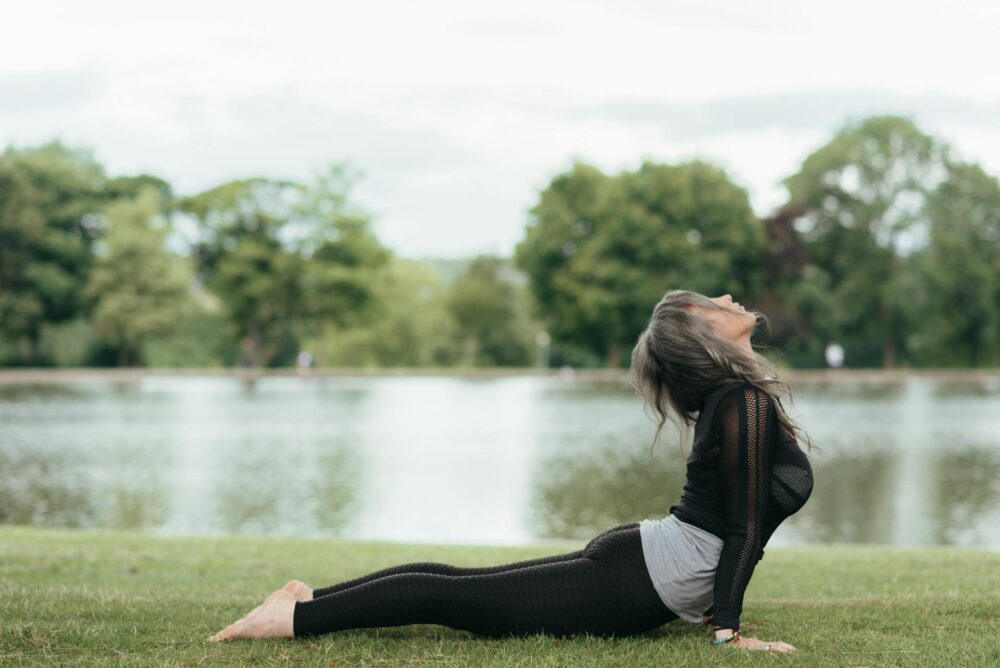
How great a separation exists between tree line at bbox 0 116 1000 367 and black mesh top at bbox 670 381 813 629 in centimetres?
5574

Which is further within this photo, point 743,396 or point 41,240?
point 41,240

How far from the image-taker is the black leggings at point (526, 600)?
421 centimetres

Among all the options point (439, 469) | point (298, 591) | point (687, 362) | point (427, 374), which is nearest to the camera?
point (687, 362)

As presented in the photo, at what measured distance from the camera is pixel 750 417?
4082 millimetres

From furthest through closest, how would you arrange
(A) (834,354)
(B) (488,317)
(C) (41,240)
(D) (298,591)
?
(B) (488,317), (C) (41,240), (A) (834,354), (D) (298,591)

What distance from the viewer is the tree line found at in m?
60.8

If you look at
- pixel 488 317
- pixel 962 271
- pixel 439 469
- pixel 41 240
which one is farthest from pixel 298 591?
pixel 488 317

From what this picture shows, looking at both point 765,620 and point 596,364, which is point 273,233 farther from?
point 765,620

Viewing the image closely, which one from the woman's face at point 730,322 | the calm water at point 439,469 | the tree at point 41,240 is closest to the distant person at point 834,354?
the calm water at point 439,469

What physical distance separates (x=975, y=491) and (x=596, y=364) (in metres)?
57.5

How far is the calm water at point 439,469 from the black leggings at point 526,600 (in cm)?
995

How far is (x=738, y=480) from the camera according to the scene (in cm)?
407

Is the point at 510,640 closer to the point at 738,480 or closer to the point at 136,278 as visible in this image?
the point at 738,480

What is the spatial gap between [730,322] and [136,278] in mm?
60190
